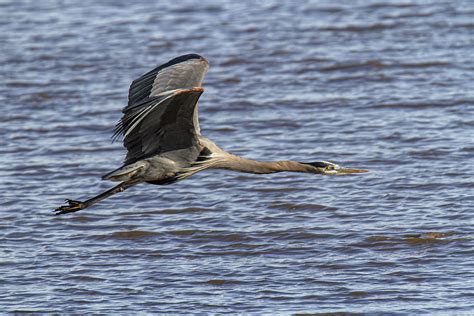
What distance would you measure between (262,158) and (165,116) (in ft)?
11.4

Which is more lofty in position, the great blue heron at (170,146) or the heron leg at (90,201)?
the great blue heron at (170,146)

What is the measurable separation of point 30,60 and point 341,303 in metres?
9.18

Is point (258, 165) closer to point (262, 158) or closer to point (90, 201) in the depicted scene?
point (90, 201)

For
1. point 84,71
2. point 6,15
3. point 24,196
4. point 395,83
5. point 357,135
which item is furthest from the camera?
point 6,15

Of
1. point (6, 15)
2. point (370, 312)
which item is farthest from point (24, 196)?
point (6, 15)

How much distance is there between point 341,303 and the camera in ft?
24.9

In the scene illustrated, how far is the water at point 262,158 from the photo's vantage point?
317 inches

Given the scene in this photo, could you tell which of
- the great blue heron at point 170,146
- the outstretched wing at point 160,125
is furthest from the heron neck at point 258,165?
the outstretched wing at point 160,125

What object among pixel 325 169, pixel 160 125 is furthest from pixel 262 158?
pixel 160 125

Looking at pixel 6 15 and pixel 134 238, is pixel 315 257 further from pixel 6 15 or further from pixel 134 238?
pixel 6 15

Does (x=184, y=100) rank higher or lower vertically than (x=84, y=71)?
higher

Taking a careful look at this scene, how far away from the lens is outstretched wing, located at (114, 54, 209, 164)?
755 centimetres

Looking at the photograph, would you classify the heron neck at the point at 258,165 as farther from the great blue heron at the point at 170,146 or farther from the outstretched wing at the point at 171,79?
the outstretched wing at the point at 171,79

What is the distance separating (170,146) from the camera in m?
8.29
